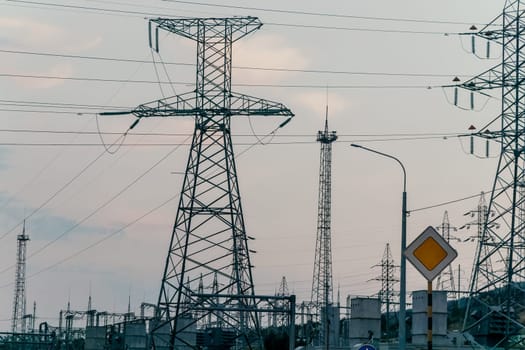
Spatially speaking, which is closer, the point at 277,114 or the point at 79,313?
the point at 277,114

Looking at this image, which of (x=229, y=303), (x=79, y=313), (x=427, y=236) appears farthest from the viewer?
(x=79, y=313)

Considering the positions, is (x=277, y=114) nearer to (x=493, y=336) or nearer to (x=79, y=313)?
(x=493, y=336)

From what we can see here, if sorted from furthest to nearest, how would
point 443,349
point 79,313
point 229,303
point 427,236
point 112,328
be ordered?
1. point 79,313
2. point 112,328
3. point 229,303
4. point 443,349
5. point 427,236

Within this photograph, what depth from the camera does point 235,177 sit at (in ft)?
196

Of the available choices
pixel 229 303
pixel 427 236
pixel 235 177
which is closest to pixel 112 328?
pixel 229 303

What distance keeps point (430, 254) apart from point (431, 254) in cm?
2

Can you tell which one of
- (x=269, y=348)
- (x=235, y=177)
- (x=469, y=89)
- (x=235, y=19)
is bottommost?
(x=269, y=348)

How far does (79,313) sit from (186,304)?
85405mm

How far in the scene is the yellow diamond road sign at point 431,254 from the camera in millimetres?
24547

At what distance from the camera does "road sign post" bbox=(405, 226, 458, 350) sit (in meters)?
24.5

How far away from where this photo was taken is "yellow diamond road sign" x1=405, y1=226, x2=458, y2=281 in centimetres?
2455

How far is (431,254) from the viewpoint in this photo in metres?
24.6

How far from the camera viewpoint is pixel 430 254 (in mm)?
24641

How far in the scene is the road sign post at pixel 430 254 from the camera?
24.5 m
